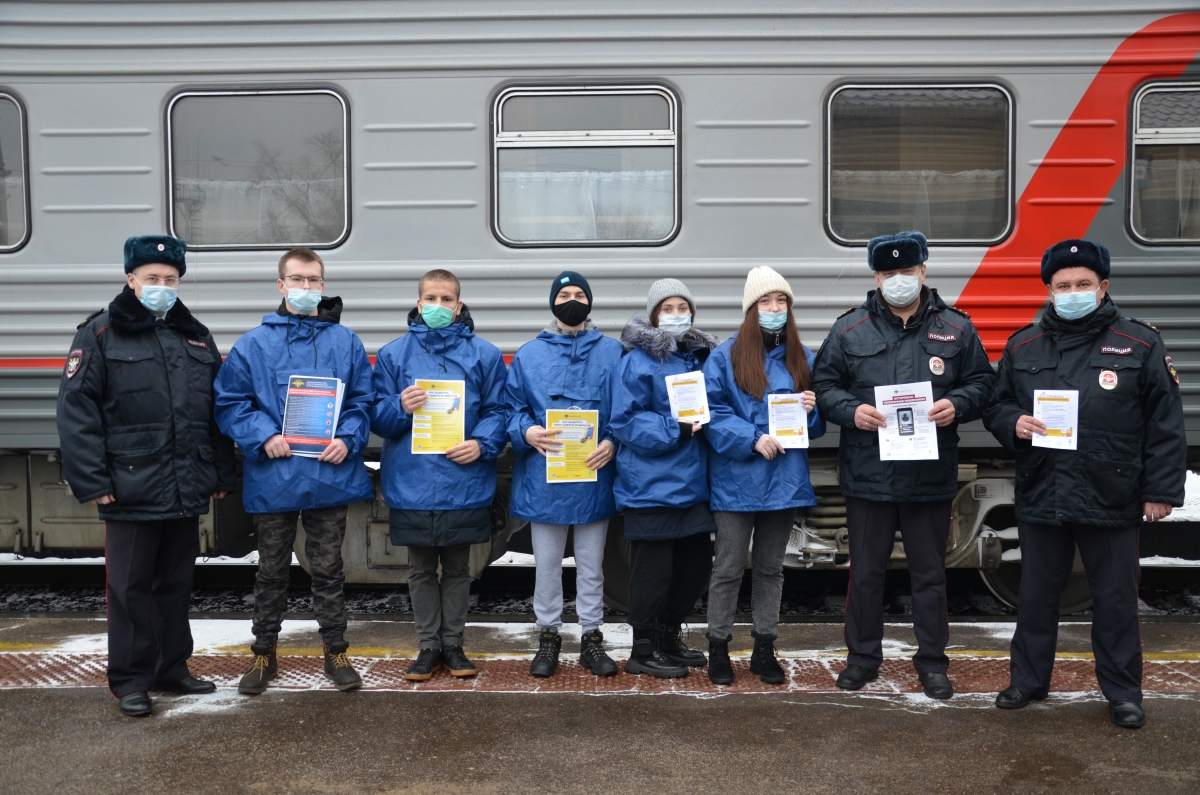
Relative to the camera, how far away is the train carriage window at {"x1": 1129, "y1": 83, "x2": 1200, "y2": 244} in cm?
520

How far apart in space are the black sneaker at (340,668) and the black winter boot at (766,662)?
1.68 metres

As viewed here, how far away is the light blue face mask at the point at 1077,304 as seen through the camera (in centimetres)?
407

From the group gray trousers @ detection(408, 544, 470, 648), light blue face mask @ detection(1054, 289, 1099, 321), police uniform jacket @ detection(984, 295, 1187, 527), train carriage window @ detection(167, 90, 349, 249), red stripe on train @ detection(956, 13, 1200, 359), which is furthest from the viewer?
train carriage window @ detection(167, 90, 349, 249)

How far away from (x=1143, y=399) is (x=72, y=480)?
413 cm

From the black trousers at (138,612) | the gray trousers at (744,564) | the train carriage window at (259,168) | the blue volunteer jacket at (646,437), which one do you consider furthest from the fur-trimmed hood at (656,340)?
the black trousers at (138,612)

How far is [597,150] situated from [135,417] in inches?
98.6

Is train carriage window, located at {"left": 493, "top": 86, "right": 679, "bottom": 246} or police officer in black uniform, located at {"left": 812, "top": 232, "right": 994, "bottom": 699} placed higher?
train carriage window, located at {"left": 493, "top": 86, "right": 679, "bottom": 246}

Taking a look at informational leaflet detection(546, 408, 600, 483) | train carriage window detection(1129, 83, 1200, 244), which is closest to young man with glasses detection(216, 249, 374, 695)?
informational leaflet detection(546, 408, 600, 483)

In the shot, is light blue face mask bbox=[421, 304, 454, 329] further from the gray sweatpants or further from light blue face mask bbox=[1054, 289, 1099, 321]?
light blue face mask bbox=[1054, 289, 1099, 321]

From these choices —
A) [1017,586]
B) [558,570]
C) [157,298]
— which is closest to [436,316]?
[157,298]

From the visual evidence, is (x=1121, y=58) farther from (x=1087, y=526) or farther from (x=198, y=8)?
(x=198, y=8)

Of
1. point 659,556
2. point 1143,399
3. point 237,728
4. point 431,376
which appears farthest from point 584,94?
point 237,728

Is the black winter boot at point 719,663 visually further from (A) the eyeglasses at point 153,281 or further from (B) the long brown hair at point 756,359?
(A) the eyeglasses at point 153,281

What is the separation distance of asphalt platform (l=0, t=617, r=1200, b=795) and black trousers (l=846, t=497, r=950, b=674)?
6.6 inches
